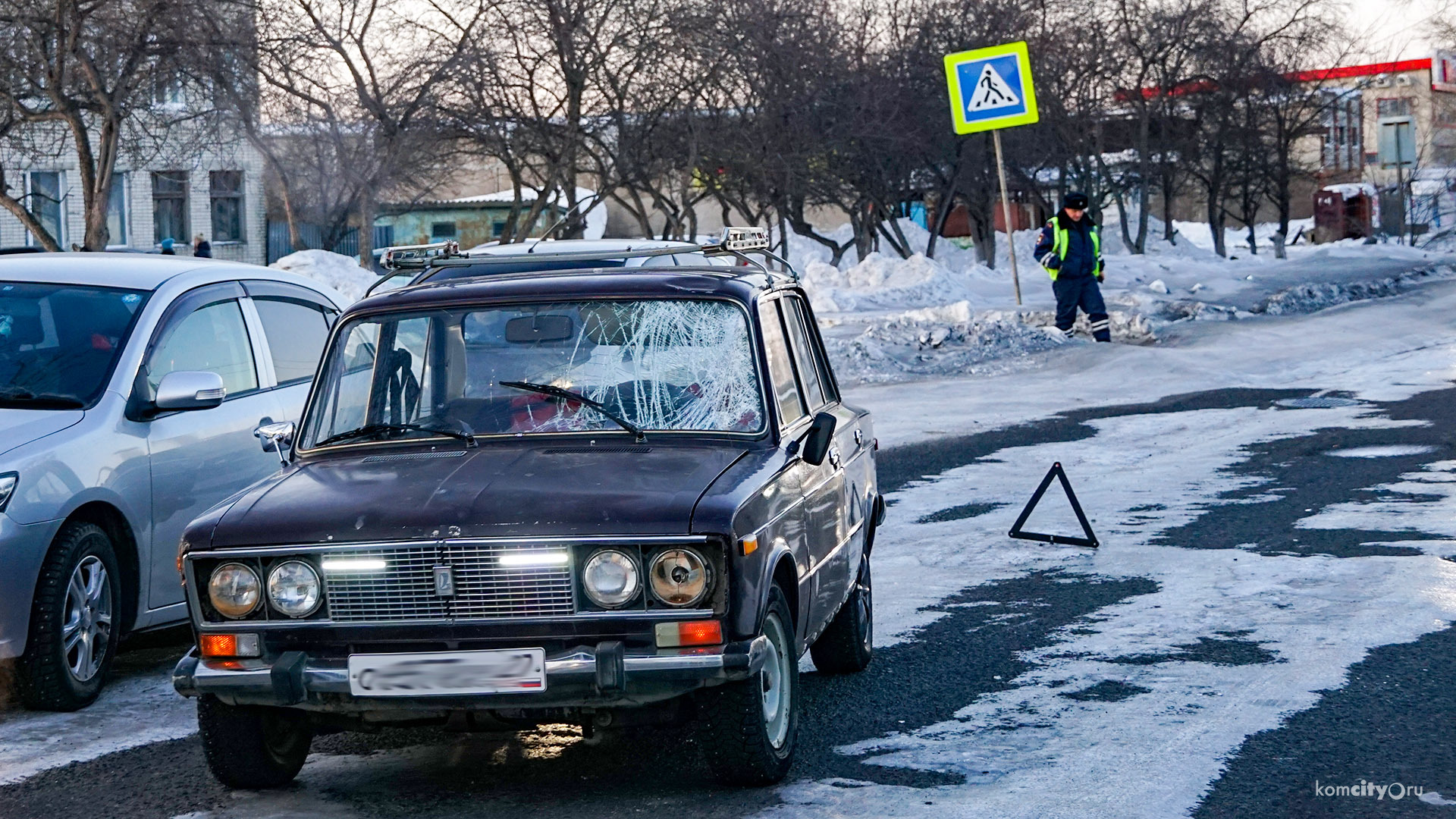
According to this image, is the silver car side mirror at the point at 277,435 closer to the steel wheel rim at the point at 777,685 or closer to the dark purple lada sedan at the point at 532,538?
the dark purple lada sedan at the point at 532,538

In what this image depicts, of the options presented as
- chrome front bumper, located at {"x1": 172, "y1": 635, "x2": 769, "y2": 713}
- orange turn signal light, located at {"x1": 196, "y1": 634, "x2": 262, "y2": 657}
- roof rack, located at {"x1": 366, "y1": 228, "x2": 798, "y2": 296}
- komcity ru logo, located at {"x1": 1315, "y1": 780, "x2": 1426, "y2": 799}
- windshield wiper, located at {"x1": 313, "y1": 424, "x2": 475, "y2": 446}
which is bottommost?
komcity ru logo, located at {"x1": 1315, "y1": 780, "x2": 1426, "y2": 799}

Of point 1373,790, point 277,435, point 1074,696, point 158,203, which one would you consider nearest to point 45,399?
point 277,435

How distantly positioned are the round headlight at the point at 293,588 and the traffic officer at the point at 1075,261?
1588 cm

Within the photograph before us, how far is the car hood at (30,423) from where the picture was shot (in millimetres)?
6062

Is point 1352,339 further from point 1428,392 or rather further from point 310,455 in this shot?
point 310,455

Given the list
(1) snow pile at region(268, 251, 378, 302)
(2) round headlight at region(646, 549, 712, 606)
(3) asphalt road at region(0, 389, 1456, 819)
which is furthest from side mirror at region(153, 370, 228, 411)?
(1) snow pile at region(268, 251, 378, 302)

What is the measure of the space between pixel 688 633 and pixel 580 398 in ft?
3.70

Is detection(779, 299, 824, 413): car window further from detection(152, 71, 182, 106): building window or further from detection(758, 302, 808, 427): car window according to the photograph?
detection(152, 71, 182, 106): building window

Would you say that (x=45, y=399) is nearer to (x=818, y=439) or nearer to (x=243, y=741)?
(x=243, y=741)

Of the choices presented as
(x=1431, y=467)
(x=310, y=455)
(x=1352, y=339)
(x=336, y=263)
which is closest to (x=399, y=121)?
(x=336, y=263)

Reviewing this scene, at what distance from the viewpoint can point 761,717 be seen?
4.69 m

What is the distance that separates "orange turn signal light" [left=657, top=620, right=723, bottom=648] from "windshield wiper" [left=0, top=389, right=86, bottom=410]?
3039 millimetres

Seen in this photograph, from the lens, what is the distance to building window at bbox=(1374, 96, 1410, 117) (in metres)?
64.7

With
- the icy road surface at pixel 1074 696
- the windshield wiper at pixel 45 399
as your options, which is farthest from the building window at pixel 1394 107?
the windshield wiper at pixel 45 399
